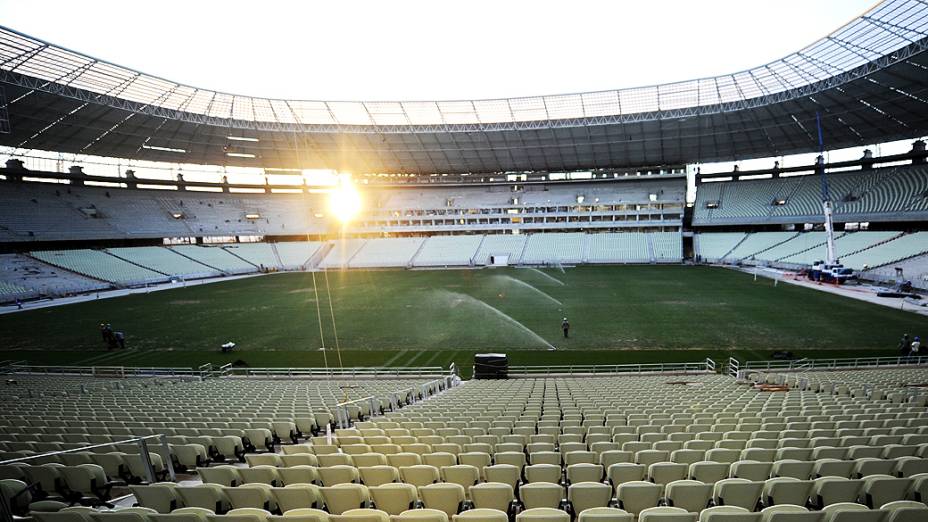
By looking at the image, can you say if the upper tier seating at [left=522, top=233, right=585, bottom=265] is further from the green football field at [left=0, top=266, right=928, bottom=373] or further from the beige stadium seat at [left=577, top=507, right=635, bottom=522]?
the beige stadium seat at [left=577, top=507, right=635, bottom=522]

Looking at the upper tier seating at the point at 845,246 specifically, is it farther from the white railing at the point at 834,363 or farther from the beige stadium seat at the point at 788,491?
the beige stadium seat at the point at 788,491

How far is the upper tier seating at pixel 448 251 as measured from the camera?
216 ft

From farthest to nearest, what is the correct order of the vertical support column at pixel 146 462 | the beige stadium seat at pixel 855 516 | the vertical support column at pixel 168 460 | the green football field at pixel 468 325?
the green football field at pixel 468 325 → the vertical support column at pixel 168 460 → the vertical support column at pixel 146 462 → the beige stadium seat at pixel 855 516

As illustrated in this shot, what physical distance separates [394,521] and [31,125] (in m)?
64.5

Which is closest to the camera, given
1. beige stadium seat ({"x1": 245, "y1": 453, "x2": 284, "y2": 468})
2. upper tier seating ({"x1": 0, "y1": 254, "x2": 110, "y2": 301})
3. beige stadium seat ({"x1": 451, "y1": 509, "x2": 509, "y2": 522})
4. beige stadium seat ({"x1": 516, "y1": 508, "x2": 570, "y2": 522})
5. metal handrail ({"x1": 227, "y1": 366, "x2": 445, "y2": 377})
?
beige stadium seat ({"x1": 516, "y1": 508, "x2": 570, "y2": 522})

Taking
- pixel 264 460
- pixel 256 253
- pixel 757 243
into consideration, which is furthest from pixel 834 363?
pixel 256 253

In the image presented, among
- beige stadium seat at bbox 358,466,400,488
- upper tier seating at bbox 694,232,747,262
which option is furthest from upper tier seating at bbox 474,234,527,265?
beige stadium seat at bbox 358,466,400,488

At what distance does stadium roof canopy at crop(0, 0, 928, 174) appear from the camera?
3472cm

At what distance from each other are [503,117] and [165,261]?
51123mm

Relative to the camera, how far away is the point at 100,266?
1925 inches

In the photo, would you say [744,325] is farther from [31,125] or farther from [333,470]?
[31,125]

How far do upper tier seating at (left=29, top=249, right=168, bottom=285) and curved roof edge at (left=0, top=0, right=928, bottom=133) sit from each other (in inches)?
766

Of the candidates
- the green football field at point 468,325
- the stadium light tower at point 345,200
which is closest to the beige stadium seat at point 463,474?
the green football field at point 468,325

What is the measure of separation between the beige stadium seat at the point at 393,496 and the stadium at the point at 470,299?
0.23ft
